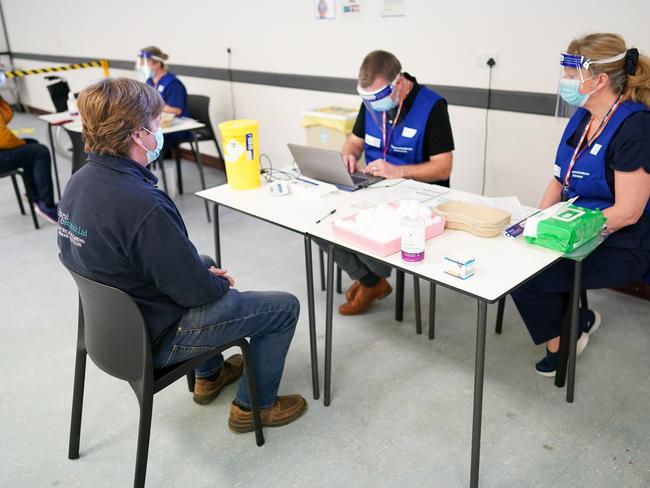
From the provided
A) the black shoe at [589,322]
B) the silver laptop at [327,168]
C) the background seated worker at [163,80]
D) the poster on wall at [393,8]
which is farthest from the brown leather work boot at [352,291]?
the background seated worker at [163,80]

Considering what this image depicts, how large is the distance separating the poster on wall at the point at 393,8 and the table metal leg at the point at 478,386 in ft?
8.00

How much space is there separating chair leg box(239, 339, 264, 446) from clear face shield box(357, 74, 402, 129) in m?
1.23

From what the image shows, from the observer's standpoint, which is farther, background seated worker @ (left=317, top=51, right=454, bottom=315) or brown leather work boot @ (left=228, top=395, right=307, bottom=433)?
background seated worker @ (left=317, top=51, right=454, bottom=315)

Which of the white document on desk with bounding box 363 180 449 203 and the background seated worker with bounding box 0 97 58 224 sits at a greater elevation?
the white document on desk with bounding box 363 180 449 203

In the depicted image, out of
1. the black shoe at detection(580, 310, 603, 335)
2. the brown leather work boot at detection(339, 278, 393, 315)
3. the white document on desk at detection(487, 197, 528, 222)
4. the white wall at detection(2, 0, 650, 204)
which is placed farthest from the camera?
the white wall at detection(2, 0, 650, 204)

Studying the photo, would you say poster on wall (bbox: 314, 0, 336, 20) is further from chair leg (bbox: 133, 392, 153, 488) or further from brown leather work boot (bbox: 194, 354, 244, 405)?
chair leg (bbox: 133, 392, 153, 488)

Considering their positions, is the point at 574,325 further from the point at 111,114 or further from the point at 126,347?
the point at 111,114

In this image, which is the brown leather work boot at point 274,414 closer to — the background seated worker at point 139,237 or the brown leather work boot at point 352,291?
the background seated worker at point 139,237

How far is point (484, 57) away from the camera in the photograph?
3.06 metres

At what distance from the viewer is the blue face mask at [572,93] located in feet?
6.34

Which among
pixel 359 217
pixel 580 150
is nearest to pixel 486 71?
pixel 580 150

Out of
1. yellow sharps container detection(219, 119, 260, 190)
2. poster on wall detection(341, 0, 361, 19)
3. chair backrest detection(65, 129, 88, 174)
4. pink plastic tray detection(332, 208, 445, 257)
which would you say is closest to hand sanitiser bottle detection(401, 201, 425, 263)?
pink plastic tray detection(332, 208, 445, 257)

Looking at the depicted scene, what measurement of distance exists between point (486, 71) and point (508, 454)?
2083mm

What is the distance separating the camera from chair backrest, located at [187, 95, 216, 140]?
4461 mm
